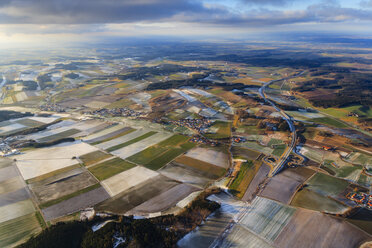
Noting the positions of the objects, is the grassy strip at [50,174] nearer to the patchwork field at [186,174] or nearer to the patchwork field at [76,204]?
the patchwork field at [76,204]

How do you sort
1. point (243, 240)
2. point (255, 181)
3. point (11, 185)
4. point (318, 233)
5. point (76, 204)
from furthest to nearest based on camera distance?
point (255, 181), point (11, 185), point (76, 204), point (318, 233), point (243, 240)

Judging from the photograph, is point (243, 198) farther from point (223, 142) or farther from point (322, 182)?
point (223, 142)

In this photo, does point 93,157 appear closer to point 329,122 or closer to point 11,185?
point 11,185

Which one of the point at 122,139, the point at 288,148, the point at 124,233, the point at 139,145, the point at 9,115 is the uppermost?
the point at 9,115

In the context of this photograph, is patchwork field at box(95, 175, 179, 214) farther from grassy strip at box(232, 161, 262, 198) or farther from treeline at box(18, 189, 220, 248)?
grassy strip at box(232, 161, 262, 198)

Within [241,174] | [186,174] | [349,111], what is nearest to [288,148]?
[241,174]

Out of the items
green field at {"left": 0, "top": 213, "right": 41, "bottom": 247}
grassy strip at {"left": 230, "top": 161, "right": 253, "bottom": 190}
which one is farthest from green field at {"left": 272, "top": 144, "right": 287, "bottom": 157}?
green field at {"left": 0, "top": 213, "right": 41, "bottom": 247}
